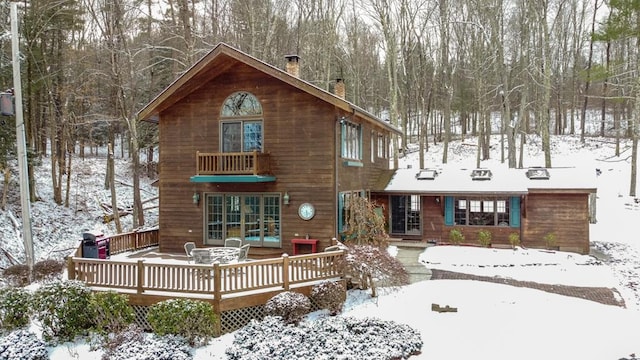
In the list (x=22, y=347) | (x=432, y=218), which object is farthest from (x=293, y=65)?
(x=22, y=347)

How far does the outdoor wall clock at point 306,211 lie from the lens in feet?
42.2

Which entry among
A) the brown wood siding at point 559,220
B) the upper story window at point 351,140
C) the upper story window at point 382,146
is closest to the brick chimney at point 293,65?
the upper story window at point 351,140

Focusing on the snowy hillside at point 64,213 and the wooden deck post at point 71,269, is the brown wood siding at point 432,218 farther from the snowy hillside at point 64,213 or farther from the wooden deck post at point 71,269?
the snowy hillside at point 64,213

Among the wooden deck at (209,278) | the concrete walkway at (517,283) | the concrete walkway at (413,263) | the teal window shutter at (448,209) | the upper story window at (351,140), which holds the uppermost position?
the upper story window at (351,140)

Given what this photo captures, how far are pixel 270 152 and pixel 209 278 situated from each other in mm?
5102

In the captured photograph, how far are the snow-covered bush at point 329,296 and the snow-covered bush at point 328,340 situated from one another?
2.75 ft

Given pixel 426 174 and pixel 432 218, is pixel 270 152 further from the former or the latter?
pixel 426 174

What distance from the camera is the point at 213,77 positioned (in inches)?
544

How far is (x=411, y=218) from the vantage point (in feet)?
57.6

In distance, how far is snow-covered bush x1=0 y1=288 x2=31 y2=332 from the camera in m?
9.10

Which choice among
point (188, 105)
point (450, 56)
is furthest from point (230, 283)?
point (450, 56)

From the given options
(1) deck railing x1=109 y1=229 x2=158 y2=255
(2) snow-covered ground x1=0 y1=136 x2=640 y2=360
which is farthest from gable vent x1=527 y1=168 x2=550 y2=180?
(1) deck railing x1=109 y1=229 x2=158 y2=255

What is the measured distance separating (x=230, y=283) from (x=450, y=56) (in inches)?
1158

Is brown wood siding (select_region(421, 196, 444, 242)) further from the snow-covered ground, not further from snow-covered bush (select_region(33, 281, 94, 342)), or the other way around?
snow-covered bush (select_region(33, 281, 94, 342))
